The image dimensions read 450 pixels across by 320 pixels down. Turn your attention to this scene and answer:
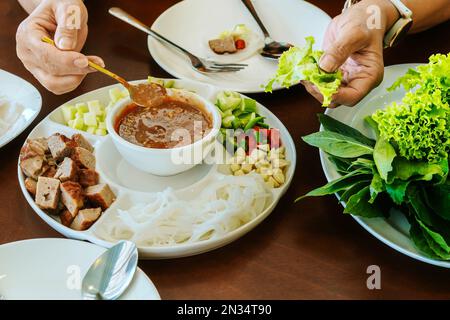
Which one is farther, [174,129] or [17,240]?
[174,129]

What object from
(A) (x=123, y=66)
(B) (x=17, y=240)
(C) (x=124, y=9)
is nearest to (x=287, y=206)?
(B) (x=17, y=240)

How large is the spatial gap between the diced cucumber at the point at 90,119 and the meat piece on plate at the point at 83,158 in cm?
17

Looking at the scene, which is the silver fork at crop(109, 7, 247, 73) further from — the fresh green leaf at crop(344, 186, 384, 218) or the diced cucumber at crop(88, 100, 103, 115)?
the fresh green leaf at crop(344, 186, 384, 218)

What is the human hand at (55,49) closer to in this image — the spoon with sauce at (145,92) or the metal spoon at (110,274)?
the spoon with sauce at (145,92)

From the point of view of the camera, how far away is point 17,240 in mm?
1497

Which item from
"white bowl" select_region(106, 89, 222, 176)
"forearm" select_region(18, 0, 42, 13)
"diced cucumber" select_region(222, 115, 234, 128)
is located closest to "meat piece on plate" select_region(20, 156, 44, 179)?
"white bowl" select_region(106, 89, 222, 176)

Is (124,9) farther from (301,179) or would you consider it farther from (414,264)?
(414,264)

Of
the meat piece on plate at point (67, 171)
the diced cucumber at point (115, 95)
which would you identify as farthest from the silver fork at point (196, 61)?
the meat piece on plate at point (67, 171)

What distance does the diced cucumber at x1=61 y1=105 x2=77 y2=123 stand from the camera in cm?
187

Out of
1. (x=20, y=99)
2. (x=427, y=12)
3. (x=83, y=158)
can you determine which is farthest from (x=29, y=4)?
(x=427, y=12)

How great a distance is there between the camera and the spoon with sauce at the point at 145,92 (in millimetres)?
1768

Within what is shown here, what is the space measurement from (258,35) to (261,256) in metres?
1.31

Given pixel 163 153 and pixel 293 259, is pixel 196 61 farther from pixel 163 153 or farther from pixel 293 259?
pixel 293 259

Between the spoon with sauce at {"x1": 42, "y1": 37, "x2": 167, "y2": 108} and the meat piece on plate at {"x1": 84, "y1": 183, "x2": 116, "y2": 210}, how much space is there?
342mm
